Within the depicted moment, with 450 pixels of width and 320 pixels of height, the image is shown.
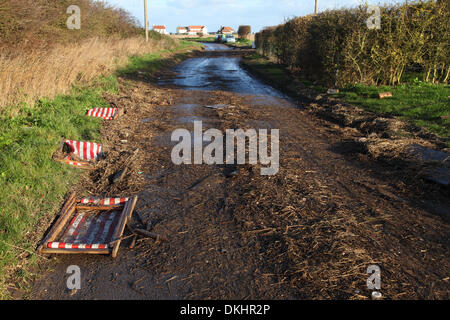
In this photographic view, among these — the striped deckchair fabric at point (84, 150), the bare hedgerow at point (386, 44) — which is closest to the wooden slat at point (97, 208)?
the striped deckchair fabric at point (84, 150)

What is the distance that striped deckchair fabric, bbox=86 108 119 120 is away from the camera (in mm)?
10094

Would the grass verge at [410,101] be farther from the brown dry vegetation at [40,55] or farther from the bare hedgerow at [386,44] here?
the brown dry vegetation at [40,55]

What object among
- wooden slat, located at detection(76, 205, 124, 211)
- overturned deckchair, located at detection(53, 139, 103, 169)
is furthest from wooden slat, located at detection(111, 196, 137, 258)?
overturned deckchair, located at detection(53, 139, 103, 169)

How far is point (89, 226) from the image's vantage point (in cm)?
488

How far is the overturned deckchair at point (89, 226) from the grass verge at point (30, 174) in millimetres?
223

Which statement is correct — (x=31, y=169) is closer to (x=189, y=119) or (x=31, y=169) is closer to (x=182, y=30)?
(x=189, y=119)

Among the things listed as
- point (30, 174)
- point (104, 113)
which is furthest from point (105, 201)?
point (104, 113)

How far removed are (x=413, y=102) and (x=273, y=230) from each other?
885cm

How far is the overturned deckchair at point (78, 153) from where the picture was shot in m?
6.60
